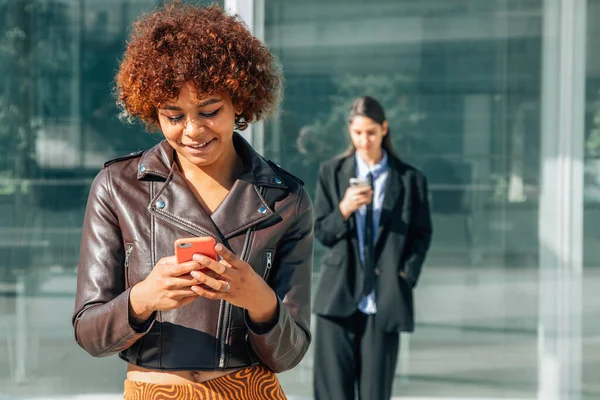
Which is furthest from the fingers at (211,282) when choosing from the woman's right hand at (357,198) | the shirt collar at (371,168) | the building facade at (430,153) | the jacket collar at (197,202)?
the building facade at (430,153)

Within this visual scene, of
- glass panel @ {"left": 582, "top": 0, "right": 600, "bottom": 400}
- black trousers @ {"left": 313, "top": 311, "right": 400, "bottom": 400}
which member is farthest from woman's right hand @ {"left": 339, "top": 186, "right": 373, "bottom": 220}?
glass panel @ {"left": 582, "top": 0, "right": 600, "bottom": 400}

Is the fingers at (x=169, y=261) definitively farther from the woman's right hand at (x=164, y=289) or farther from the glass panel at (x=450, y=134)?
the glass panel at (x=450, y=134)

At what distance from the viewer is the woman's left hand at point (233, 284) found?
1565 mm

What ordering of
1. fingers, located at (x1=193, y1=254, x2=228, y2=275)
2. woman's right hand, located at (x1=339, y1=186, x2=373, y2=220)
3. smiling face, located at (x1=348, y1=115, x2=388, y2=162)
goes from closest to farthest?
1. fingers, located at (x1=193, y1=254, x2=228, y2=275)
2. woman's right hand, located at (x1=339, y1=186, x2=373, y2=220)
3. smiling face, located at (x1=348, y1=115, x2=388, y2=162)

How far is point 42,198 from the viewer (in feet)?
18.3

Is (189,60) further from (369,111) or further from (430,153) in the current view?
(430,153)

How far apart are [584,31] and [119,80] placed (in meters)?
4.37

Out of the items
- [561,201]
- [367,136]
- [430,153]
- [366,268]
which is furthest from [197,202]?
[561,201]

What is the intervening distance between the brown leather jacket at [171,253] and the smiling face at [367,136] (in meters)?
2.94

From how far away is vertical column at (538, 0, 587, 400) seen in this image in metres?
5.71

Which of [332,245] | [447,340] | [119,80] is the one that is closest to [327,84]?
[332,245]

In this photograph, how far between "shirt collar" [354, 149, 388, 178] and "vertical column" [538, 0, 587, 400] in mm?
1392

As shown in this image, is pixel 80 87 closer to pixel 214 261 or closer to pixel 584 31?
pixel 584 31

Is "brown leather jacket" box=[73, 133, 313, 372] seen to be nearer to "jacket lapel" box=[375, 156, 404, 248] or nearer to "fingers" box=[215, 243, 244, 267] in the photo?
"fingers" box=[215, 243, 244, 267]
